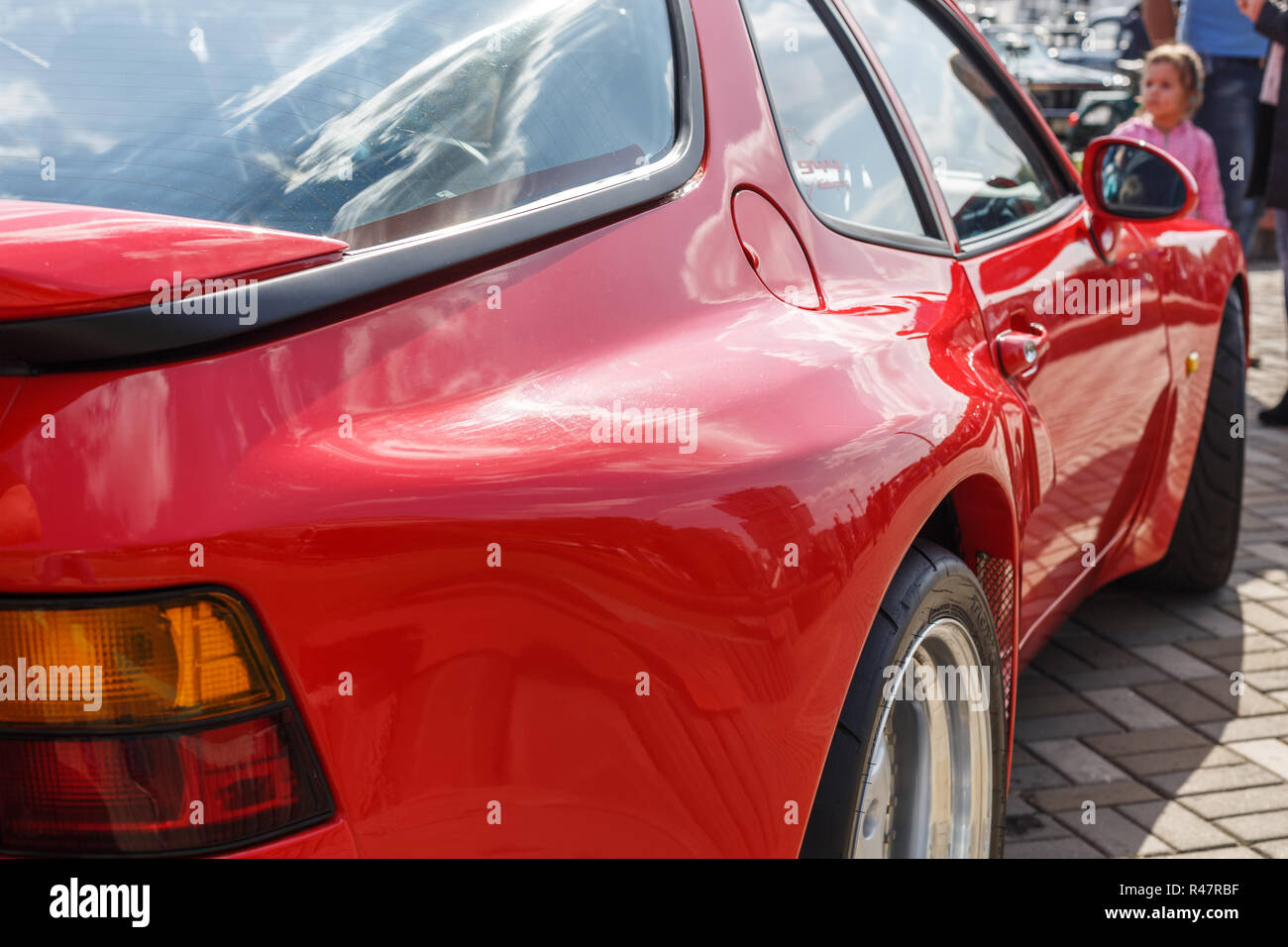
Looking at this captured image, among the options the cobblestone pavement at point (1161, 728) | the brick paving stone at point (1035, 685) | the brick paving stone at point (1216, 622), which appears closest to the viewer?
the cobblestone pavement at point (1161, 728)

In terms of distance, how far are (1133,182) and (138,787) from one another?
2577 mm

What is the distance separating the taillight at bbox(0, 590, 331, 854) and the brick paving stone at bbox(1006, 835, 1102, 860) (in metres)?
1.93

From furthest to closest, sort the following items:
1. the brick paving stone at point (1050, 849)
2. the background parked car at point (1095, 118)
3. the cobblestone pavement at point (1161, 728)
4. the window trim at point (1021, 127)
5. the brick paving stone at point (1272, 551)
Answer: the background parked car at point (1095, 118) → the brick paving stone at point (1272, 551) → the cobblestone pavement at point (1161, 728) → the brick paving stone at point (1050, 849) → the window trim at point (1021, 127)

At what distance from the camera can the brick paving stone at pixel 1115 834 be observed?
2785mm

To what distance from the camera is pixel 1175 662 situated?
373cm

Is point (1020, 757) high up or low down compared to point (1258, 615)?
down

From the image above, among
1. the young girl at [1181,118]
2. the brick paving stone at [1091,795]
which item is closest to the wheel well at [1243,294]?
the brick paving stone at [1091,795]

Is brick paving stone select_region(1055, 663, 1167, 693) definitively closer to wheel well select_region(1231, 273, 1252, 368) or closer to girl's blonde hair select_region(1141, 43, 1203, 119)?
wheel well select_region(1231, 273, 1252, 368)

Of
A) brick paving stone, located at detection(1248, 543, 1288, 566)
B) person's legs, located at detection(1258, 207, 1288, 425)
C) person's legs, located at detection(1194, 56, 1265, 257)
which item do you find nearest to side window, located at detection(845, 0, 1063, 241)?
brick paving stone, located at detection(1248, 543, 1288, 566)

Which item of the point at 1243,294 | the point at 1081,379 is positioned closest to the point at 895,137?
the point at 1081,379

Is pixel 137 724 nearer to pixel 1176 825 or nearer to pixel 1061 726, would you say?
pixel 1176 825

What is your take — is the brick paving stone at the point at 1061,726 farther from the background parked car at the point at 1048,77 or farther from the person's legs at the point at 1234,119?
the background parked car at the point at 1048,77

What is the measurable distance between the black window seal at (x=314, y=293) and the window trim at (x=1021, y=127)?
43.0 inches
